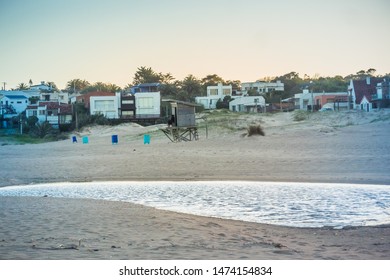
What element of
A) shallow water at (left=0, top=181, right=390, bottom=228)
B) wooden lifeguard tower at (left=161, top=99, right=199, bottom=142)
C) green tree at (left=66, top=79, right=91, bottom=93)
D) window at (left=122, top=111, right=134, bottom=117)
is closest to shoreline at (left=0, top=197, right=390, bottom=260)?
shallow water at (left=0, top=181, right=390, bottom=228)

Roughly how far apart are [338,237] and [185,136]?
15.2 meters

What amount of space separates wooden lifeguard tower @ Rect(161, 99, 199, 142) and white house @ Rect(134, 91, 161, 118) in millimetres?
385

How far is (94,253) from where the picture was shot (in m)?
3.57

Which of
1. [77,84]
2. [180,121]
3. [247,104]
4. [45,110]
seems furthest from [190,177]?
[180,121]

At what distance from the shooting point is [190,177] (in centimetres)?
1065

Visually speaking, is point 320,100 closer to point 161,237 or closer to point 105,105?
point 105,105

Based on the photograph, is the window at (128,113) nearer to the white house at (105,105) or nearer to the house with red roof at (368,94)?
the white house at (105,105)

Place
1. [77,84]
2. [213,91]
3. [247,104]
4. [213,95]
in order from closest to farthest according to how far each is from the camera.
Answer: [77,84], [213,91], [213,95], [247,104]

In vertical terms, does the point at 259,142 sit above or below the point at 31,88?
below

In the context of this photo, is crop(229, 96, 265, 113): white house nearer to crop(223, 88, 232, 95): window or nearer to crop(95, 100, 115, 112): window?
crop(223, 88, 232, 95): window

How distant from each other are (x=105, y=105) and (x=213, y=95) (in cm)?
260

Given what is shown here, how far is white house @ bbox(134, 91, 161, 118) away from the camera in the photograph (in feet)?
41.6
